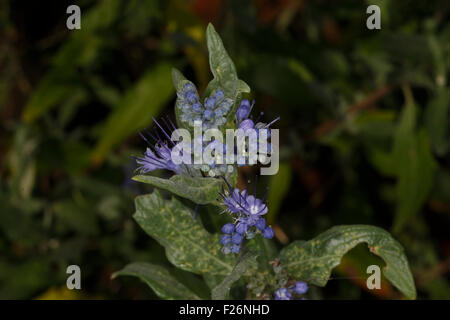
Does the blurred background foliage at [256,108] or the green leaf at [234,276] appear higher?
the blurred background foliage at [256,108]

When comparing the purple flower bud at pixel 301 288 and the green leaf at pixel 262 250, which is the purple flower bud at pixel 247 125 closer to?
the green leaf at pixel 262 250

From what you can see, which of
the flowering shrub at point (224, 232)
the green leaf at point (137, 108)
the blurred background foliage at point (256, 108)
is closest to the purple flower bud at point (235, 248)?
the flowering shrub at point (224, 232)

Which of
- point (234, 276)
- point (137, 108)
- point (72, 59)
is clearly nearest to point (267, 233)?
point (234, 276)

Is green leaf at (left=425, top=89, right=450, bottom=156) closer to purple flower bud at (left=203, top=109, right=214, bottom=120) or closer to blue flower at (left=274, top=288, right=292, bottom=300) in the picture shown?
blue flower at (left=274, top=288, right=292, bottom=300)

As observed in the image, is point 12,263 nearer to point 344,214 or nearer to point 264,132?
point 344,214

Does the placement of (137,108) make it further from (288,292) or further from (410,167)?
(288,292)

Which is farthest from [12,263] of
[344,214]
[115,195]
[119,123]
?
[344,214]
